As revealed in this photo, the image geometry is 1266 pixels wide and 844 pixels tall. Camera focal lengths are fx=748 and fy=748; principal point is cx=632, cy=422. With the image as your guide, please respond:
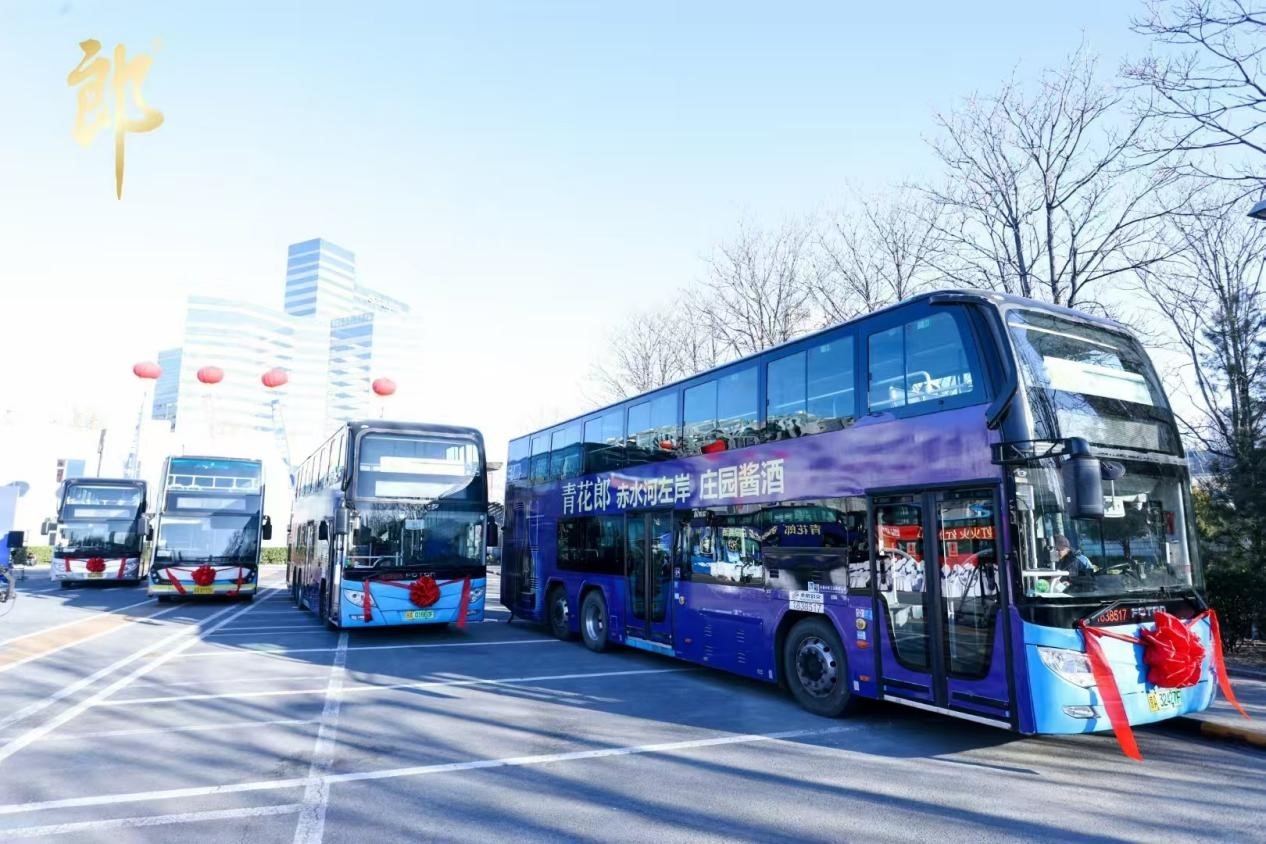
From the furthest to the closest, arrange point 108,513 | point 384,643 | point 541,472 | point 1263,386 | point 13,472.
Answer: point 13,472, point 108,513, point 541,472, point 384,643, point 1263,386

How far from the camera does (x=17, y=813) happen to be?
5133 millimetres

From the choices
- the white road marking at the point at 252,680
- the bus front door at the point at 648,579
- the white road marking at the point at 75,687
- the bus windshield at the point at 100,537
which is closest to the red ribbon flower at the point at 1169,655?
the bus front door at the point at 648,579

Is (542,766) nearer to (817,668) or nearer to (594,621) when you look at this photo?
(817,668)

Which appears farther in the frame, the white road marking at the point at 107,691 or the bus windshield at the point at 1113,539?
the white road marking at the point at 107,691

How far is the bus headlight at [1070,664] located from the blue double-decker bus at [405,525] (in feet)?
33.8

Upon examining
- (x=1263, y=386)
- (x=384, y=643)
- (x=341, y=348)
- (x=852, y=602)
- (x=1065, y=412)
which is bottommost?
(x=384, y=643)

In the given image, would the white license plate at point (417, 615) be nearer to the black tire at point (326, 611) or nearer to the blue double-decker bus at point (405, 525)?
the blue double-decker bus at point (405, 525)

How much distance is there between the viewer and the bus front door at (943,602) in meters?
6.24

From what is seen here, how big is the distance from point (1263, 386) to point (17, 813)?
16.8 metres

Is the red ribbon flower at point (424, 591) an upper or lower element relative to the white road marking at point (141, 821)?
upper

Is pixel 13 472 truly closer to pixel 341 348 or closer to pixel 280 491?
pixel 280 491

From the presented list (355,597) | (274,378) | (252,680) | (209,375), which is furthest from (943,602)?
(209,375)

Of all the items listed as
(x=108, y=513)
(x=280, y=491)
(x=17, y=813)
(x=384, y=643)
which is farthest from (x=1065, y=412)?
(x=280, y=491)

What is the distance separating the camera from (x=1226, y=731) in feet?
22.9
